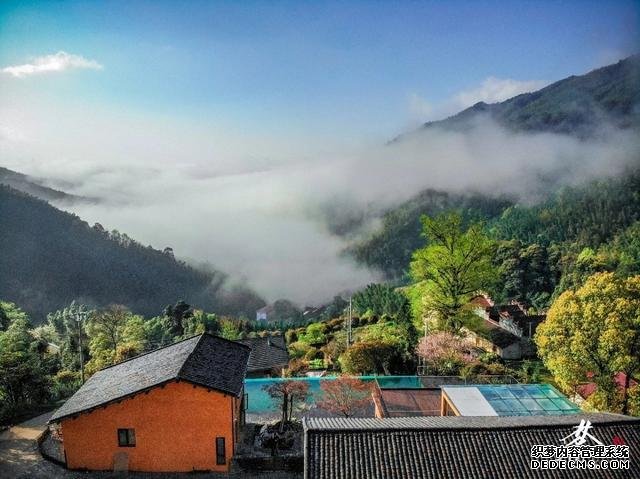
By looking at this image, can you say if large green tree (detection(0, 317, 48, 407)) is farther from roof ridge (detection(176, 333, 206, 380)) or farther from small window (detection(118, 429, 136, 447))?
roof ridge (detection(176, 333, 206, 380))

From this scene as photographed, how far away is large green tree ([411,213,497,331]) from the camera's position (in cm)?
2686

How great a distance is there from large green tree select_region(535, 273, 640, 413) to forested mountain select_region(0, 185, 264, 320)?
171 ft

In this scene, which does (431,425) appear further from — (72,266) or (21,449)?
(72,266)

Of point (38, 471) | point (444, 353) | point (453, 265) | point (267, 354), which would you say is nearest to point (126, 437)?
point (38, 471)

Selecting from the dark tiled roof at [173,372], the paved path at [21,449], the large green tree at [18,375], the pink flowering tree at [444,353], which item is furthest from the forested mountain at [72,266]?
the pink flowering tree at [444,353]

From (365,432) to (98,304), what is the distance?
2211 inches

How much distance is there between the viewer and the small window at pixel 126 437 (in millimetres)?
16234

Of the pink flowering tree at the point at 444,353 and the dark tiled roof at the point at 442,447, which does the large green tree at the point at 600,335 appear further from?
the pink flowering tree at the point at 444,353

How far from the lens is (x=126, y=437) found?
1627 centimetres

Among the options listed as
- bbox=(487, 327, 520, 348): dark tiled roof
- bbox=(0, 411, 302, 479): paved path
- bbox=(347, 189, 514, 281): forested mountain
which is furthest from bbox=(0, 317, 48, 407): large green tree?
→ bbox=(347, 189, 514, 281): forested mountain

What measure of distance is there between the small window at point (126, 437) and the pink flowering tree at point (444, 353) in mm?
15229

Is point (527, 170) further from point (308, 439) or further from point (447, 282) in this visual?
point (308, 439)

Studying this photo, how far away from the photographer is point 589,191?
116 meters

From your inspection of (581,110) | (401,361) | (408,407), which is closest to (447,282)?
(401,361)
